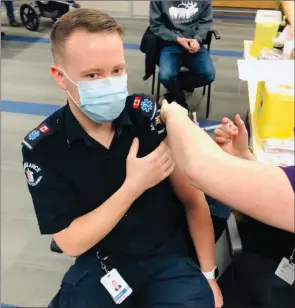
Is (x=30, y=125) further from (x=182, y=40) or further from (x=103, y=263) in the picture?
(x=103, y=263)

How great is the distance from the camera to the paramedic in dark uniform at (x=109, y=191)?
1.22 meters

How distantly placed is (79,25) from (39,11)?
451cm

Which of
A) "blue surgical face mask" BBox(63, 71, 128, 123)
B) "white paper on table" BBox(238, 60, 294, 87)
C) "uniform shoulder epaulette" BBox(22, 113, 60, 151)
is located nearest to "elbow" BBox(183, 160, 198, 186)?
"white paper on table" BBox(238, 60, 294, 87)

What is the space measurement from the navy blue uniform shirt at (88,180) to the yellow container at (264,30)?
586 millimetres

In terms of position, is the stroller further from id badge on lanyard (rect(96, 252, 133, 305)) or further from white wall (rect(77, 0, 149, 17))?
id badge on lanyard (rect(96, 252, 133, 305))

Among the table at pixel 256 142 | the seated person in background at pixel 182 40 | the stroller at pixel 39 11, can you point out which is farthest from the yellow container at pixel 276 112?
the stroller at pixel 39 11

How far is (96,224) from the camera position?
1.25 m

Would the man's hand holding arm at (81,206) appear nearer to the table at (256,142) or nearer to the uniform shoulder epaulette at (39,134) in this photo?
the uniform shoulder epaulette at (39,134)

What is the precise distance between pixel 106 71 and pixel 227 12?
1.77 metres

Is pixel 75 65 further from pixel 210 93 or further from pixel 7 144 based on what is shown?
pixel 210 93

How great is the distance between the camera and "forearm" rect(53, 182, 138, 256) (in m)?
1.23

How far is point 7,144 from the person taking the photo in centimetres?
311

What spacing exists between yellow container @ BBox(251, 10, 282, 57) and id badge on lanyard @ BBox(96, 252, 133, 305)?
90cm

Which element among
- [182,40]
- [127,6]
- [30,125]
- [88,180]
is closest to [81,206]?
[88,180]
